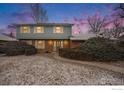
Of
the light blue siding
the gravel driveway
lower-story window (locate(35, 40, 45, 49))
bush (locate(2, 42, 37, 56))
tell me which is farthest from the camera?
the light blue siding

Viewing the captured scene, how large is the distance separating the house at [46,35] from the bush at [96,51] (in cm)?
32

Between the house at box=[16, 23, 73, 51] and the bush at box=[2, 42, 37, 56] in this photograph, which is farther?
the house at box=[16, 23, 73, 51]

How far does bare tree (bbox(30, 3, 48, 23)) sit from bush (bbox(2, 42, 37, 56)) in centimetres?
99

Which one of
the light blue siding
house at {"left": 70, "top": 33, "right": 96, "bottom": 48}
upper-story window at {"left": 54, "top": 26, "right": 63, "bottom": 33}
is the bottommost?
house at {"left": 70, "top": 33, "right": 96, "bottom": 48}

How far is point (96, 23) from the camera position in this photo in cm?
543

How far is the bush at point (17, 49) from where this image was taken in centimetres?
525

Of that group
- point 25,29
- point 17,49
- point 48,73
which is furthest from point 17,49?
point 48,73

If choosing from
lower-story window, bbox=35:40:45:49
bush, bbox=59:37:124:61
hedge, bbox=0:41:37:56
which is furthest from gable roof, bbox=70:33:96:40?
hedge, bbox=0:41:37:56

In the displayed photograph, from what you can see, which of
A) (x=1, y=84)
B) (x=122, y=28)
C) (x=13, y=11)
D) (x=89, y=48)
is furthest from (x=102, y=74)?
(x=13, y=11)

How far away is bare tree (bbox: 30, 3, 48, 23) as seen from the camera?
539 cm

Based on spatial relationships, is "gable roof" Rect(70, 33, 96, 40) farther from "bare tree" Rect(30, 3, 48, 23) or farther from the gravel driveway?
A: "bare tree" Rect(30, 3, 48, 23)

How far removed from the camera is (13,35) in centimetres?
568

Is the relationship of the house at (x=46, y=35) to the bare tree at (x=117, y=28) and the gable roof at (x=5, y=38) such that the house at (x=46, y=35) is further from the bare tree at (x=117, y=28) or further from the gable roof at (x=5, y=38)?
the bare tree at (x=117, y=28)
